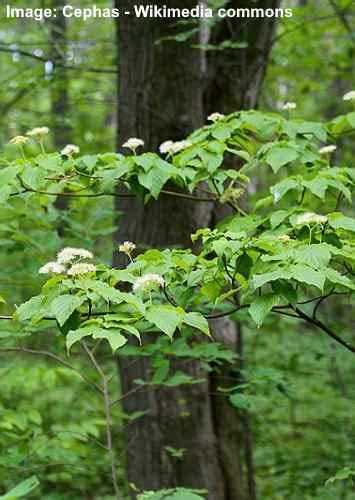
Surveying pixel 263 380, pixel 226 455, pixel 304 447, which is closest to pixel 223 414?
pixel 226 455

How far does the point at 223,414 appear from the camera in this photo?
3.37m

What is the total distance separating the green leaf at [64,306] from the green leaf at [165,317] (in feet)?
0.52

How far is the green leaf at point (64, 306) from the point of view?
4.26ft

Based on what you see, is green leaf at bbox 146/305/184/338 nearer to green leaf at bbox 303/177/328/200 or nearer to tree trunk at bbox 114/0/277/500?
green leaf at bbox 303/177/328/200

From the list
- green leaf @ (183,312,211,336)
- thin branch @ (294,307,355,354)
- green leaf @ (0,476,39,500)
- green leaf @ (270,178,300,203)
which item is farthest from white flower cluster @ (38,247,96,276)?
green leaf @ (270,178,300,203)

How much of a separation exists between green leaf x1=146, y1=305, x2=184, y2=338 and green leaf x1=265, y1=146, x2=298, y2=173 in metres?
0.73

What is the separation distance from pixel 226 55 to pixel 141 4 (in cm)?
55

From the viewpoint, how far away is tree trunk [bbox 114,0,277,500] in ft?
10.4

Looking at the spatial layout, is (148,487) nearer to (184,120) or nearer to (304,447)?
(184,120)

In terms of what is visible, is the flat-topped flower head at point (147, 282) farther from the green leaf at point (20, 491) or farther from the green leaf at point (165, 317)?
the green leaf at point (20, 491)

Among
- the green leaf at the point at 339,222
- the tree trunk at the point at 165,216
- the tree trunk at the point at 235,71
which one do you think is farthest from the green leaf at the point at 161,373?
the tree trunk at the point at 235,71

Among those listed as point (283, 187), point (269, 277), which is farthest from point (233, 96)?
point (269, 277)

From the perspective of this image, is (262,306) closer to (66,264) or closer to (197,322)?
(197,322)

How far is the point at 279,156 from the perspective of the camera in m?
2.00
